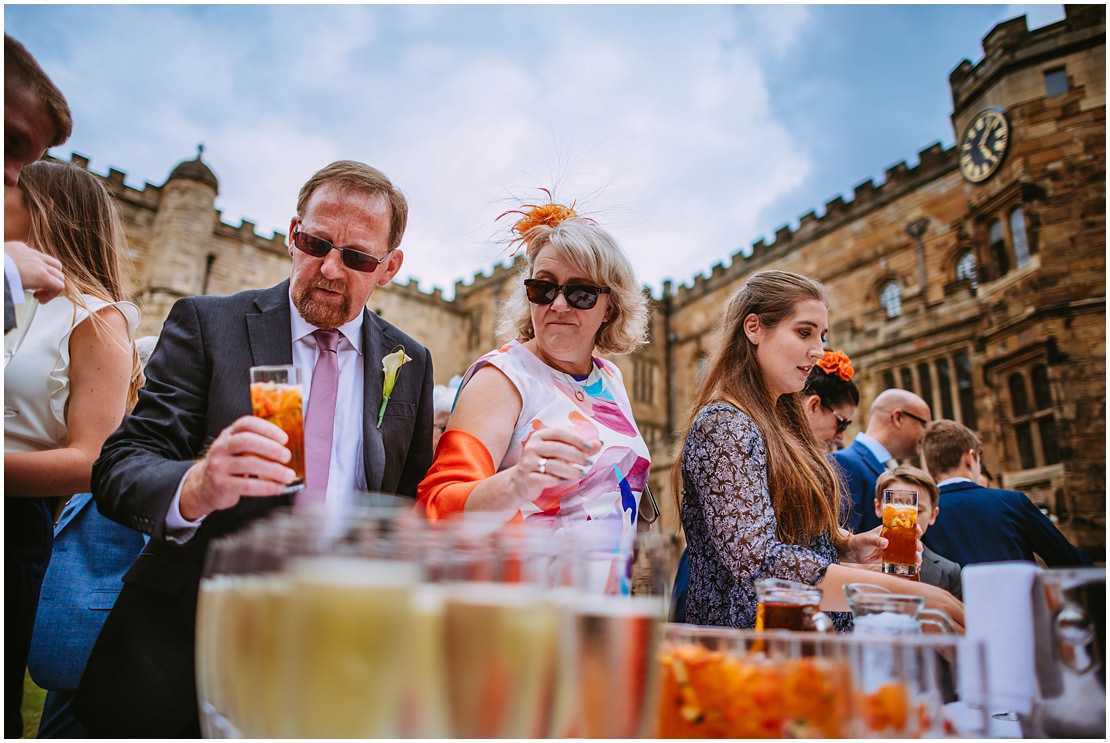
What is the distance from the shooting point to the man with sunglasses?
4.69 ft

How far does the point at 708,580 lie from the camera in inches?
85.0

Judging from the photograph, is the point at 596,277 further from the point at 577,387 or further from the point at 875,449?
the point at 875,449

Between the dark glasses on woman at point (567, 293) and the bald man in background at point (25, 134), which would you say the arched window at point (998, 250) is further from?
the bald man in background at point (25, 134)

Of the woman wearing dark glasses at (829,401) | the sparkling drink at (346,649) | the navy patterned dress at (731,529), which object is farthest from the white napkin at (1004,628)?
the woman wearing dark glasses at (829,401)

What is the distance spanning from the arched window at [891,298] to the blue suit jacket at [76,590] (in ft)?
69.1

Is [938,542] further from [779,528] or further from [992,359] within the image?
[992,359]

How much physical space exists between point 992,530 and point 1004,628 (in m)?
3.43

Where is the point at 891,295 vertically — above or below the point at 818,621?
above

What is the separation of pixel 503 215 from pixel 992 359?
16.2 meters

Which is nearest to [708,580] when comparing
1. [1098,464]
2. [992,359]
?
[1098,464]

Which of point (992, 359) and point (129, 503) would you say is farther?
point (992, 359)

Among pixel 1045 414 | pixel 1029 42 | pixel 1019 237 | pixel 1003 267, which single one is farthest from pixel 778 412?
pixel 1029 42

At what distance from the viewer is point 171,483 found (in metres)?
1.28

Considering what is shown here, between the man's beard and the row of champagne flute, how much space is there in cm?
120
